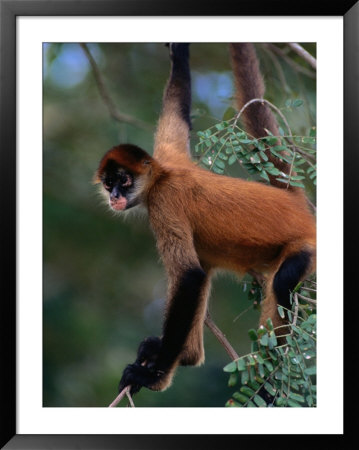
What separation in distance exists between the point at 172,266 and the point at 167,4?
62.9 inches

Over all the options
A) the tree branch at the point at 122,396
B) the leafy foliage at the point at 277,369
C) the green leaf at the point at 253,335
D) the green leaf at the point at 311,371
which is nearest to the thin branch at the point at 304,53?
the leafy foliage at the point at 277,369

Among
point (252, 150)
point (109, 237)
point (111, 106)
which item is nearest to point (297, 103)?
point (252, 150)

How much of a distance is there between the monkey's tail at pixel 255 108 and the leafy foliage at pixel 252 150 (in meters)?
0.10

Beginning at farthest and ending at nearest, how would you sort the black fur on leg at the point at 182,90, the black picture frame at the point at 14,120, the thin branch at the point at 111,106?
the black fur on leg at the point at 182,90 → the thin branch at the point at 111,106 → the black picture frame at the point at 14,120

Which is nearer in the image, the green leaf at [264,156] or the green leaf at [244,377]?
the green leaf at [244,377]

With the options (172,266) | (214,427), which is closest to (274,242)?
(172,266)

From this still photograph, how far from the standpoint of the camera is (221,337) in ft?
14.2

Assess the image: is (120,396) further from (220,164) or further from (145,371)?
(220,164)

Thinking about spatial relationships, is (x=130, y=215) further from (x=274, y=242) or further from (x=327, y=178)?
(x=327, y=178)

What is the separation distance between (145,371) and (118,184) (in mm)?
1250

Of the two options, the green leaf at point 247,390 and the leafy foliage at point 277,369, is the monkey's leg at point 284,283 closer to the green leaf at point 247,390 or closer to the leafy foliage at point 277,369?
the leafy foliage at point 277,369

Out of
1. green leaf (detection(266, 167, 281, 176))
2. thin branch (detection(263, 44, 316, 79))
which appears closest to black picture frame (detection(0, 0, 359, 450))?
thin branch (detection(263, 44, 316, 79))

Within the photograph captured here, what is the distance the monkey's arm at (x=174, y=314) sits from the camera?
417cm

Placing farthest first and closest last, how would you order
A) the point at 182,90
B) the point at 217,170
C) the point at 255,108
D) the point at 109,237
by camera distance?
the point at 109,237 < the point at 182,90 < the point at 255,108 < the point at 217,170
